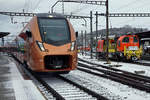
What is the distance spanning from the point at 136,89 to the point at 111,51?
18.1 metres

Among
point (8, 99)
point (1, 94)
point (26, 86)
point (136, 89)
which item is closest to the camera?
point (8, 99)

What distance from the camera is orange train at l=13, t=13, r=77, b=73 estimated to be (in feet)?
33.7

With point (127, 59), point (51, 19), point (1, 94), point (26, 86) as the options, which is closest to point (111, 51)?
point (127, 59)

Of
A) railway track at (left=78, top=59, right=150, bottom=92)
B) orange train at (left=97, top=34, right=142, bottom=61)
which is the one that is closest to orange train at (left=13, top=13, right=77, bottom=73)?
Result: railway track at (left=78, top=59, right=150, bottom=92)

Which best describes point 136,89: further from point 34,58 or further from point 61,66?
point 34,58

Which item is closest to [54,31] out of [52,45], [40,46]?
[52,45]

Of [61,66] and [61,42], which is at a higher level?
[61,42]

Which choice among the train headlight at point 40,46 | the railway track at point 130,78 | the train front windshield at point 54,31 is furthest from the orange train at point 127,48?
the train headlight at point 40,46

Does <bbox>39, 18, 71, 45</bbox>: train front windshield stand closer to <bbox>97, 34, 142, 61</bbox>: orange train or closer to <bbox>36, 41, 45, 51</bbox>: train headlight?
<bbox>36, 41, 45, 51</bbox>: train headlight

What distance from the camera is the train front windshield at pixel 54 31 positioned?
10625mm

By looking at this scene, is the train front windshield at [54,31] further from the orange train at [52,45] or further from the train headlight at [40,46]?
the train headlight at [40,46]

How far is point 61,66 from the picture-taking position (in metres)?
10.6

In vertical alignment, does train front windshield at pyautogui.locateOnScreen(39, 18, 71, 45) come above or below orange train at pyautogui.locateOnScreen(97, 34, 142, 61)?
above

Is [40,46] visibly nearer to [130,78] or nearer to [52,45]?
[52,45]
